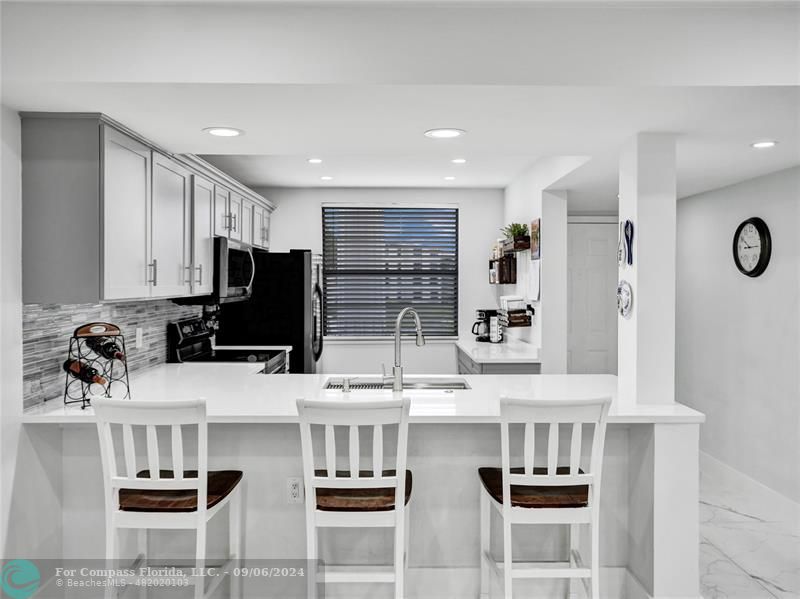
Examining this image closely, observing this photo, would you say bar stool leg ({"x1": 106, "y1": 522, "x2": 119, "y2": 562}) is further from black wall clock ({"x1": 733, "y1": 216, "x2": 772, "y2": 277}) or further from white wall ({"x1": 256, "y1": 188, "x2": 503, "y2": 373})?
black wall clock ({"x1": 733, "y1": 216, "x2": 772, "y2": 277})

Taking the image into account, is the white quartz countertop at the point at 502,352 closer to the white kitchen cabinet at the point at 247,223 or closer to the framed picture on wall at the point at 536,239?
the framed picture on wall at the point at 536,239

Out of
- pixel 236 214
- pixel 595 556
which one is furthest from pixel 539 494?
pixel 236 214

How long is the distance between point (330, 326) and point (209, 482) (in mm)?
3638

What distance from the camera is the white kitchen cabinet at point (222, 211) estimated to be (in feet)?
12.4

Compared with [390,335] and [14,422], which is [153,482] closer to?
[14,422]

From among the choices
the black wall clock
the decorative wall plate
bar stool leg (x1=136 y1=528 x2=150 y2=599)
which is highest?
the black wall clock

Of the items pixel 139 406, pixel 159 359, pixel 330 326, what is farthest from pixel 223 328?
pixel 139 406

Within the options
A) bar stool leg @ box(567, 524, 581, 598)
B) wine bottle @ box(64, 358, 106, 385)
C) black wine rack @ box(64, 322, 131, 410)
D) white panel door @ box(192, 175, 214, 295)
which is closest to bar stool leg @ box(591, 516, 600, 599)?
bar stool leg @ box(567, 524, 581, 598)

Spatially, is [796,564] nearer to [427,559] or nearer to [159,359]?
[427,559]

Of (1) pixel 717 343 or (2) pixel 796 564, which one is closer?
(2) pixel 796 564

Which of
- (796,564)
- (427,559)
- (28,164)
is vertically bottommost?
(796,564)

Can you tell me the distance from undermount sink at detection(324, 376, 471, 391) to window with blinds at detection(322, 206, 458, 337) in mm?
2696

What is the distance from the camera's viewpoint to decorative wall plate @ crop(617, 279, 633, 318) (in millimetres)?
2564

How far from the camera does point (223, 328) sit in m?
A: 4.65
